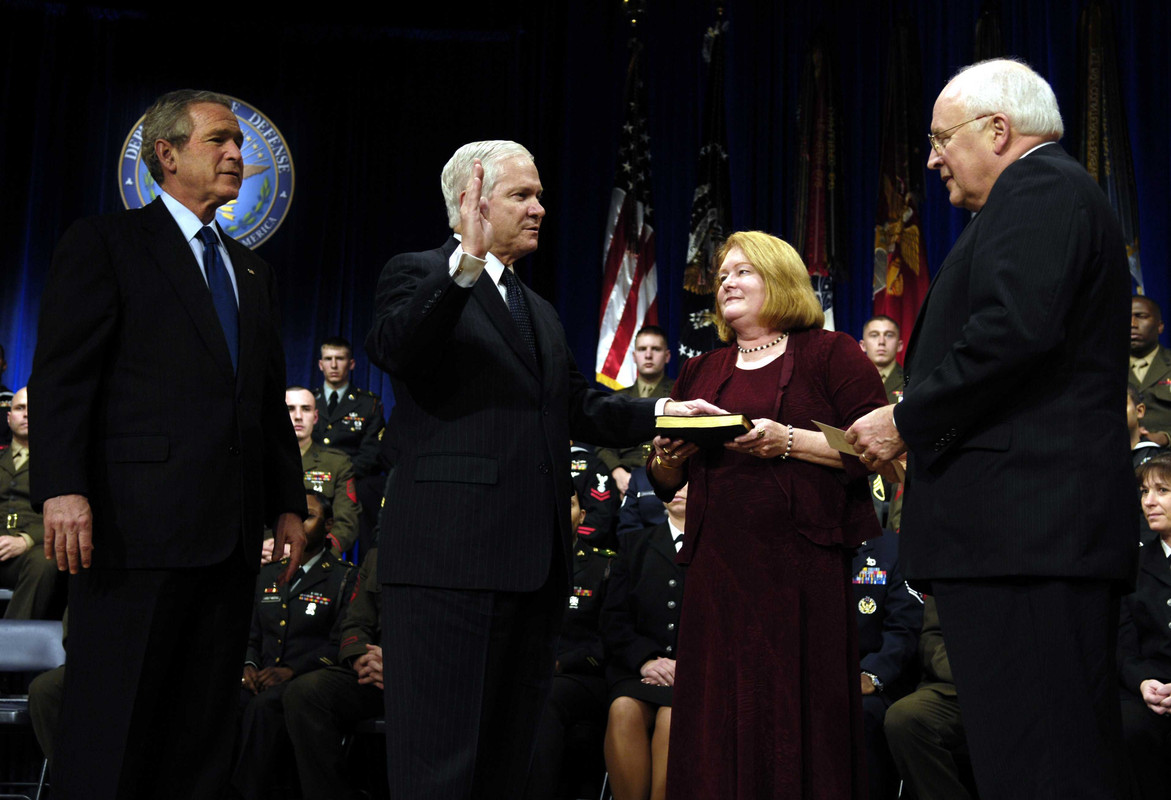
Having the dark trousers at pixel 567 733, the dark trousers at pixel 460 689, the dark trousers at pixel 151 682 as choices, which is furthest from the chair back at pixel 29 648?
the dark trousers at pixel 460 689

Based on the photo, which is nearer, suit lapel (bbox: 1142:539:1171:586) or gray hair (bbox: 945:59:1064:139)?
gray hair (bbox: 945:59:1064:139)

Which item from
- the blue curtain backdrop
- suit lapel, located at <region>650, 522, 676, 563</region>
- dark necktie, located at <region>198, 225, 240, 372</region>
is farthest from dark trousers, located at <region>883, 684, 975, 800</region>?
the blue curtain backdrop

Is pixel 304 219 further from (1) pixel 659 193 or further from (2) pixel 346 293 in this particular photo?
(1) pixel 659 193

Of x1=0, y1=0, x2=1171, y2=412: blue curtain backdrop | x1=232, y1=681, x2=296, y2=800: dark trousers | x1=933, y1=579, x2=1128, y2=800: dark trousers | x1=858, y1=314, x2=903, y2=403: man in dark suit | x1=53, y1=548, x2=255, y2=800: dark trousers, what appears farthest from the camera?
x1=0, y1=0, x2=1171, y2=412: blue curtain backdrop

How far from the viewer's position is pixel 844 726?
2.77 meters

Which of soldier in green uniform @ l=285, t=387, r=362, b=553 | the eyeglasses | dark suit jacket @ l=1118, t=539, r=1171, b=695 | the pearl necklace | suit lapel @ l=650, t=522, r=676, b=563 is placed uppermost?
the eyeglasses

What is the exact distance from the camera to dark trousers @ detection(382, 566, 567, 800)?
2.29 m

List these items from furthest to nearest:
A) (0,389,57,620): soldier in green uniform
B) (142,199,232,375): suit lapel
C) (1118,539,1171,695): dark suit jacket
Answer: (0,389,57,620): soldier in green uniform → (1118,539,1171,695): dark suit jacket → (142,199,232,375): suit lapel

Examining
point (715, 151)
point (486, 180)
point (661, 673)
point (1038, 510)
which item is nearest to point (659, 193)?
point (715, 151)

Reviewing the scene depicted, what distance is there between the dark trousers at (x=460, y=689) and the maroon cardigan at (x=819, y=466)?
73 cm

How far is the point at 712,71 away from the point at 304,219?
146 inches

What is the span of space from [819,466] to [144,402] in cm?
163

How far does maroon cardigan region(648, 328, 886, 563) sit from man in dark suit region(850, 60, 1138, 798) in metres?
0.67

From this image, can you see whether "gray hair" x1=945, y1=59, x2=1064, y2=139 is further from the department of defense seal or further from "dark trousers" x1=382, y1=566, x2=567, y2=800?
the department of defense seal
